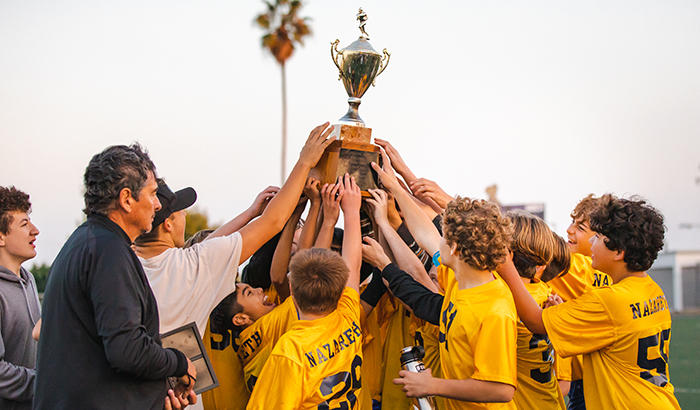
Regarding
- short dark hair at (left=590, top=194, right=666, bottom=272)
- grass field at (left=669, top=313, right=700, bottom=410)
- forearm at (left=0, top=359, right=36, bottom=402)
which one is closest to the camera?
short dark hair at (left=590, top=194, right=666, bottom=272)

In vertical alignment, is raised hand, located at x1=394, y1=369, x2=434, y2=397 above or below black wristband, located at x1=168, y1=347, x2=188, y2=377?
below

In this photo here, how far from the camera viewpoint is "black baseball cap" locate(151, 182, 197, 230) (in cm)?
312

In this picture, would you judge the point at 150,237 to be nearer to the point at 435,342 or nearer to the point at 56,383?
the point at 56,383

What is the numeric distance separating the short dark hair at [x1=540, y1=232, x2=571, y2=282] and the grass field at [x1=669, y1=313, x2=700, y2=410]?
27.2 ft

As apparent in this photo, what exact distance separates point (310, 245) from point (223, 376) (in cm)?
110

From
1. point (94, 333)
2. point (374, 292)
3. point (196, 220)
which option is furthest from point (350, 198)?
point (196, 220)

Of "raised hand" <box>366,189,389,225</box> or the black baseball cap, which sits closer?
the black baseball cap

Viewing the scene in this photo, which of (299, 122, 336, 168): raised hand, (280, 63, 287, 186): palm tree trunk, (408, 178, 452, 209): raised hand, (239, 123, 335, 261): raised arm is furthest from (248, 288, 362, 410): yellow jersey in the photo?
(280, 63, 287, 186): palm tree trunk

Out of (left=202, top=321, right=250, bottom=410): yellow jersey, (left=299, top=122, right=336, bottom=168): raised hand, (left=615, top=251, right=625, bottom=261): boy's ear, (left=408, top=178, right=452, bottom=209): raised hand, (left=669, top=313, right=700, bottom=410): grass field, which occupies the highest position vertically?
(left=299, top=122, right=336, bottom=168): raised hand

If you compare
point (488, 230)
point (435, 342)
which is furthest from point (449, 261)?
point (435, 342)

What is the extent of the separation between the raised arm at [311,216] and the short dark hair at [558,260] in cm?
169

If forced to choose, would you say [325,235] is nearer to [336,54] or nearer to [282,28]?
[336,54]

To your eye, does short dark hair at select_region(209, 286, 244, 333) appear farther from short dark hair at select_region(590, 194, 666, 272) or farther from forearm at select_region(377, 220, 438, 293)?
short dark hair at select_region(590, 194, 666, 272)

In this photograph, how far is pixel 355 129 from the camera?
4.04 m
